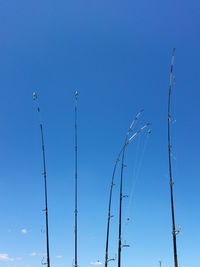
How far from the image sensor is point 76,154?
926 inches

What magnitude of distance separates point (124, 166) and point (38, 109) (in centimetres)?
662

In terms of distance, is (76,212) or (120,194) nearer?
(120,194)

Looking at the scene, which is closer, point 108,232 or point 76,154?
point 108,232

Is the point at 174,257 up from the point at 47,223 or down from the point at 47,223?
down

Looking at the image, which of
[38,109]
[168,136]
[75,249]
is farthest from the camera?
[38,109]

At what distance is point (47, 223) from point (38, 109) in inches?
282

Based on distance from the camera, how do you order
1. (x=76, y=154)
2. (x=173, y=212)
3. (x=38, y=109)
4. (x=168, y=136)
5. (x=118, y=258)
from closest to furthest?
(x=173, y=212) < (x=168, y=136) < (x=118, y=258) < (x=38, y=109) < (x=76, y=154)

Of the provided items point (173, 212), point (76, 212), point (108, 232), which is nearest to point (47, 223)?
point (76, 212)

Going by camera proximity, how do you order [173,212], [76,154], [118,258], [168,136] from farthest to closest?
[76,154]
[118,258]
[168,136]
[173,212]

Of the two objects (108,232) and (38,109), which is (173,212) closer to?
(108,232)

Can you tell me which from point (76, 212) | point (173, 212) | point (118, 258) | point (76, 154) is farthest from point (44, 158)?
point (173, 212)

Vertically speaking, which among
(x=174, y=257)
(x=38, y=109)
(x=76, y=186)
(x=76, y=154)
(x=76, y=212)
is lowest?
(x=174, y=257)

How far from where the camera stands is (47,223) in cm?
2055

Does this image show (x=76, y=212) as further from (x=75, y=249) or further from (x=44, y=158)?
(x=44, y=158)
